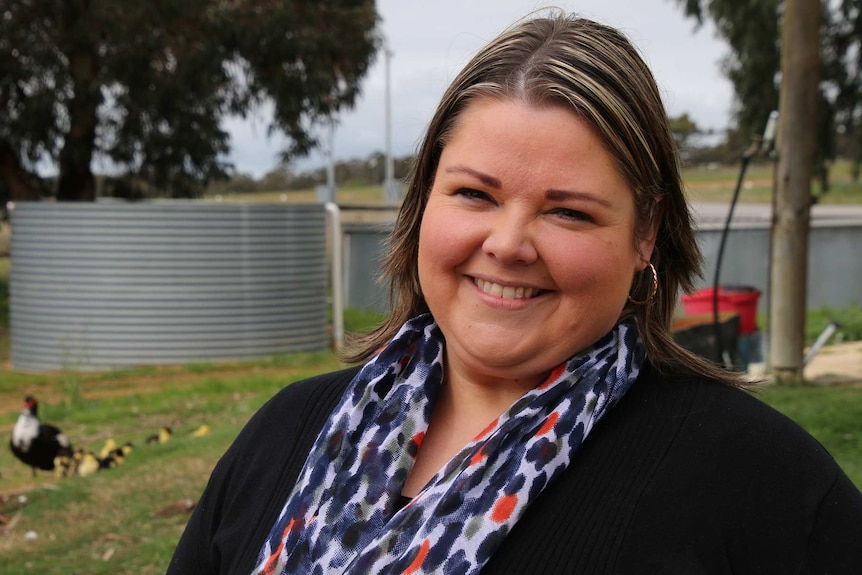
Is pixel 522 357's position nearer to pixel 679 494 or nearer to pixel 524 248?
pixel 524 248

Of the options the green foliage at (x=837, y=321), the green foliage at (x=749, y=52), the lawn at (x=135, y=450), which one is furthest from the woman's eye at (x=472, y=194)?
the green foliage at (x=749, y=52)

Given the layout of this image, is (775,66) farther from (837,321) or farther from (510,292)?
(510,292)

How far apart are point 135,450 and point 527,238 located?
5.31 m

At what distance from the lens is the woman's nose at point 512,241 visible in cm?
177

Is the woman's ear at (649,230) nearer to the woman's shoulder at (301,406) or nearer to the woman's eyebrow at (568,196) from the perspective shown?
the woman's eyebrow at (568,196)

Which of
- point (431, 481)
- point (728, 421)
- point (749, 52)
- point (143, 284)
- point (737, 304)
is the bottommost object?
point (143, 284)

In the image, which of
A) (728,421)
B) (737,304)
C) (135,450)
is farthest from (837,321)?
(728,421)

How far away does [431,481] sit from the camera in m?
1.81

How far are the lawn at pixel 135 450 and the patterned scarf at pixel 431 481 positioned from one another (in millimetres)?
1012

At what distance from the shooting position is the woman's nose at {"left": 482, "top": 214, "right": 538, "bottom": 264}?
5.80ft

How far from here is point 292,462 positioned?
6.69 ft

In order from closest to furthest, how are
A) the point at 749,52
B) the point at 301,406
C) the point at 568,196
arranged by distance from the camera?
the point at 568,196 < the point at 301,406 < the point at 749,52

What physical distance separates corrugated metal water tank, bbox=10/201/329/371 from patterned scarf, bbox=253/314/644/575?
10.1m

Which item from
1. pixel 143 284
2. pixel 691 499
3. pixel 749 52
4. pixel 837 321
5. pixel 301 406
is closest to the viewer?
pixel 691 499
